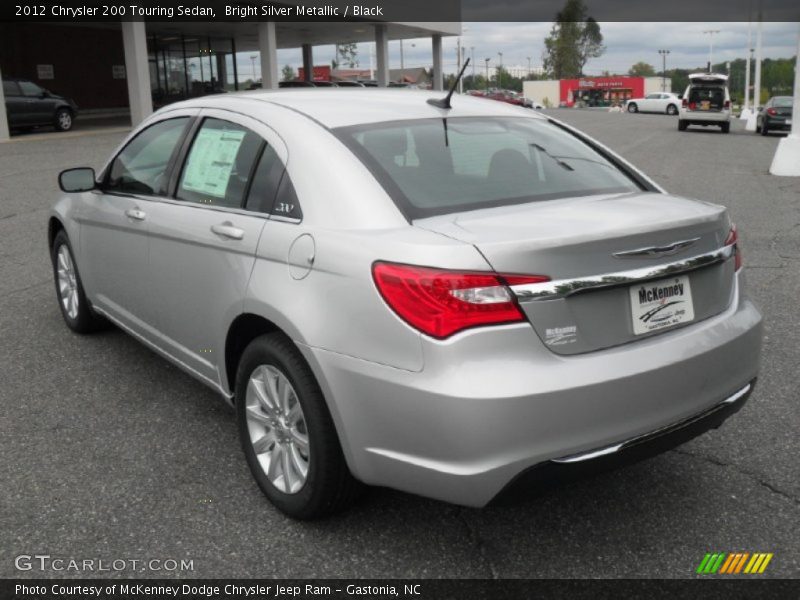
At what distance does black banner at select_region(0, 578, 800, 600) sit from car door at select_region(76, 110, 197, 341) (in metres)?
1.63

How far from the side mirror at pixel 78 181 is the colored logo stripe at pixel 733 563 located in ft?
12.6

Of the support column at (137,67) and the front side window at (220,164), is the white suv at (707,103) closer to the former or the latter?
the support column at (137,67)

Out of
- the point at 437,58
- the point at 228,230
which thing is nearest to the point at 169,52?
the point at 437,58

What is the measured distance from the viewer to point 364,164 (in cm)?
305

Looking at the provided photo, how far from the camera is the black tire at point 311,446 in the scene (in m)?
2.84

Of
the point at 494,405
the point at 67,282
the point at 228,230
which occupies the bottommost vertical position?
the point at 67,282

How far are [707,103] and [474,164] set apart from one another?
3080cm

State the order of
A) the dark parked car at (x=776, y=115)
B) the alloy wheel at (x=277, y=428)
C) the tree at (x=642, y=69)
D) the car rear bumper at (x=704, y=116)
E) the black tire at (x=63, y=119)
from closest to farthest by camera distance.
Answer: the alloy wheel at (x=277, y=428) < the black tire at (x=63, y=119) < the dark parked car at (x=776, y=115) < the car rear bumper at (x=704, y=116) < the tree at (x=642, y=69)

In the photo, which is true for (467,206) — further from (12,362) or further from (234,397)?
(12,362)

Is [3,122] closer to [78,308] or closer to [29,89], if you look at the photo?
[29,89]

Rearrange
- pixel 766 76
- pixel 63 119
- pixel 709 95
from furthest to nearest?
pixel 766 76 → pixel 709 95 → pixel 63 119

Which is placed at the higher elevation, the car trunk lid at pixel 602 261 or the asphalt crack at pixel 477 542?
Result: the car trunk lid at pixel 602 261

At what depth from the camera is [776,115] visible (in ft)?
94.4

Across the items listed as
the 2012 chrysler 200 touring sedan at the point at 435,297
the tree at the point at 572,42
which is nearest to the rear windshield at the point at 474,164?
the 2012 chrysler 200 touring sedan at the point at 435,297
